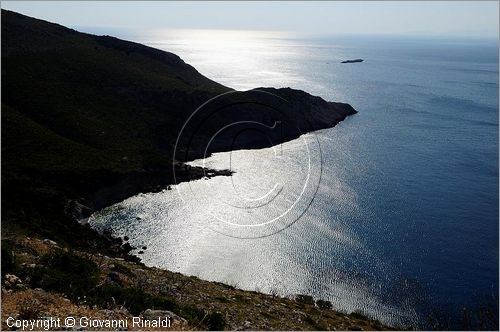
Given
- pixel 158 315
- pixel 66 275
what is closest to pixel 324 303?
pixel 158 315

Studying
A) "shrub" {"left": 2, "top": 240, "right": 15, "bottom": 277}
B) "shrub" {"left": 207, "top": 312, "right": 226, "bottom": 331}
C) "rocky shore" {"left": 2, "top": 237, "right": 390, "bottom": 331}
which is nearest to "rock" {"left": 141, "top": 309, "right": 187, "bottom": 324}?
"rocky shore" {"left": 2, "top": 237, "right": 390, "bottom": 331}

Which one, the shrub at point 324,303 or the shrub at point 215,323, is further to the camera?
the shrub at point 324,303

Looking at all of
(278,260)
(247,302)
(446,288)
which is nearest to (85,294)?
(247,302)

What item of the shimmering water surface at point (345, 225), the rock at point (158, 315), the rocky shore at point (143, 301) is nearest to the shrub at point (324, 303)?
the shimmering water surface at point (345, 225)

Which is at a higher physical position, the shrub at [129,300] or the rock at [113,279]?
the shrub at [129,300]

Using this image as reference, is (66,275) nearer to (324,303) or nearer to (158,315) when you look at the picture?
(158,315)

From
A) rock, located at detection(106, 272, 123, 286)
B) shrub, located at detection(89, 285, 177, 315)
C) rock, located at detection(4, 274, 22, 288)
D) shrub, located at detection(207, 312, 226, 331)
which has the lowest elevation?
shrub, located at detection(207, 312, 226, 331)

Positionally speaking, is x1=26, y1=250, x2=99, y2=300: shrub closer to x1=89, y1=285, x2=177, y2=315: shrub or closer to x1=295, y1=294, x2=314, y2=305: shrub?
x1=89, y1=285, x2=177, y2=315: shrub

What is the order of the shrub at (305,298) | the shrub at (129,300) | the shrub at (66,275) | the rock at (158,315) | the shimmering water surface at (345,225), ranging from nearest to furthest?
the rock at (158,315) → the shrub at (129,300) → the shrub at (66,275) → the shrub at (305,298) → the shimmering water surface at (345,225)

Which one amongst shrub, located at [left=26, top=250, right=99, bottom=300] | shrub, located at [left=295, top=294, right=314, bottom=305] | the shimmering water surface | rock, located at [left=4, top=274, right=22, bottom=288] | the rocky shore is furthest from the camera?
the shimmering water surface

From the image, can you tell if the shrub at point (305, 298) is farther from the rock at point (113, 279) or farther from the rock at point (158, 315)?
the rock at point (158, 315)

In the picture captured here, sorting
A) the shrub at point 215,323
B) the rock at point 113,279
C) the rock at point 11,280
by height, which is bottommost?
the shrub at point 215,323
